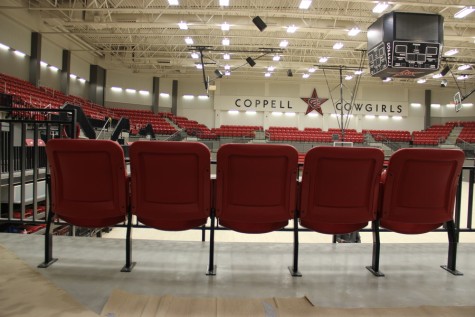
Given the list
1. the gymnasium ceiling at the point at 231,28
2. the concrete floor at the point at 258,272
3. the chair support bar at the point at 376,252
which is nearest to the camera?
the concrete floor at the point at 258,272

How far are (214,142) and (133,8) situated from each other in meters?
7.48

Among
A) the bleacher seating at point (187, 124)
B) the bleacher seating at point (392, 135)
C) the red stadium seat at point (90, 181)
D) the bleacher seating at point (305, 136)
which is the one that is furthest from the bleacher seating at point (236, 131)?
the red stadium seat at point (90, 181)

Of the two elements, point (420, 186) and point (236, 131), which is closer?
point (420, 186)

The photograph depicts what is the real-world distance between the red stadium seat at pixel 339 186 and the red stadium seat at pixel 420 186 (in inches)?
4.2

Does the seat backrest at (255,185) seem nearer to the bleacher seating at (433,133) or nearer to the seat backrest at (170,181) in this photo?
the seat backrest at (170,181)

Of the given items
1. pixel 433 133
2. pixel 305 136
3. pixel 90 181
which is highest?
pixel 433 133

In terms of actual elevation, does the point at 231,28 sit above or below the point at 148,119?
above

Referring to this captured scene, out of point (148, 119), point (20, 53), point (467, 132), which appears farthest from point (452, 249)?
point (467, 132)

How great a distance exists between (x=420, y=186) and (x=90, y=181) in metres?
2.03

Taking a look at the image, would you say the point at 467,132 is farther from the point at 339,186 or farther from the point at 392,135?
the point at 339,186

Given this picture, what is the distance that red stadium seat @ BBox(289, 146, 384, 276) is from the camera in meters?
1.79

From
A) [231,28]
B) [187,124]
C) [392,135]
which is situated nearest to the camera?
[231,28]

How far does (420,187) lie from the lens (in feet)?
6.17

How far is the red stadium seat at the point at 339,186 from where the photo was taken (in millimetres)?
1790
